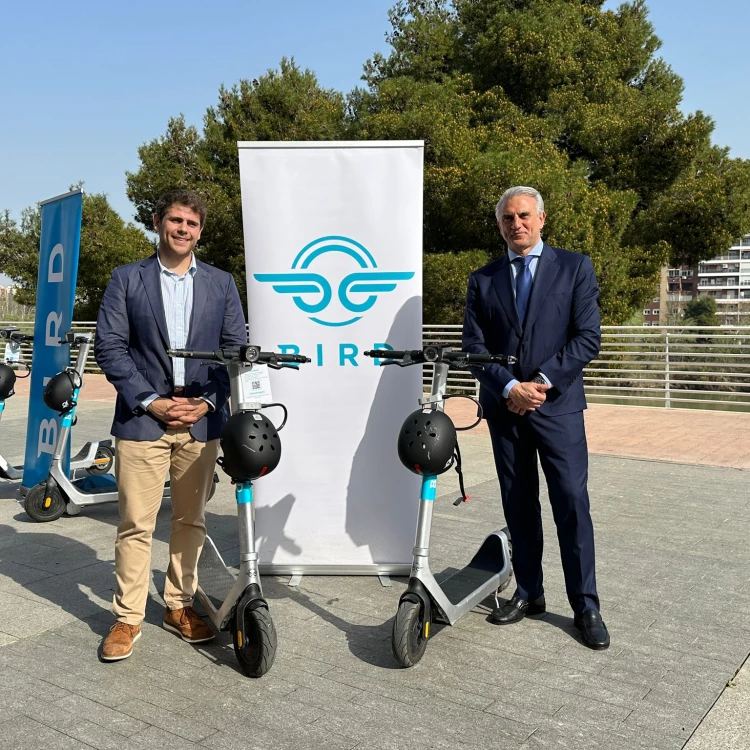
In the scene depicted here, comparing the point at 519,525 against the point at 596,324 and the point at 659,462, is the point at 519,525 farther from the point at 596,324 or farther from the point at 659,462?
the point at 659,462

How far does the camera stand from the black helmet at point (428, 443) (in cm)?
331

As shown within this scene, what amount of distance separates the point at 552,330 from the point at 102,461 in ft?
14.5

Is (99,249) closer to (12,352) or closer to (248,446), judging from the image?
(12,352)

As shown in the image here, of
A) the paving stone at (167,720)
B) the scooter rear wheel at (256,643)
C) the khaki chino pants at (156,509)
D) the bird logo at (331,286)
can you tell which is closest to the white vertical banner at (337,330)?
the bird logo at (331,286)

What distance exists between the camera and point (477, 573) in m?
3.94

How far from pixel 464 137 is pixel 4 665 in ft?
52.6

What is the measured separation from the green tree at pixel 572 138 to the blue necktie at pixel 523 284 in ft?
43.4

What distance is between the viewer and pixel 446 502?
637 centimetres

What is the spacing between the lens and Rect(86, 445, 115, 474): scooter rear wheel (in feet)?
22.1

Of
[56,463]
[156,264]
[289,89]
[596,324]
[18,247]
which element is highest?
[289,89]

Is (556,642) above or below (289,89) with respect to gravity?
below

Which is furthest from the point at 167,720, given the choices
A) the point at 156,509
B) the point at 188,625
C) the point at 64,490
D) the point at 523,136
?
the point at 523,136

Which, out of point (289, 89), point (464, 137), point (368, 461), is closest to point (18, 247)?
point (289, 89)

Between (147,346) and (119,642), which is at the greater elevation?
(147,346)
